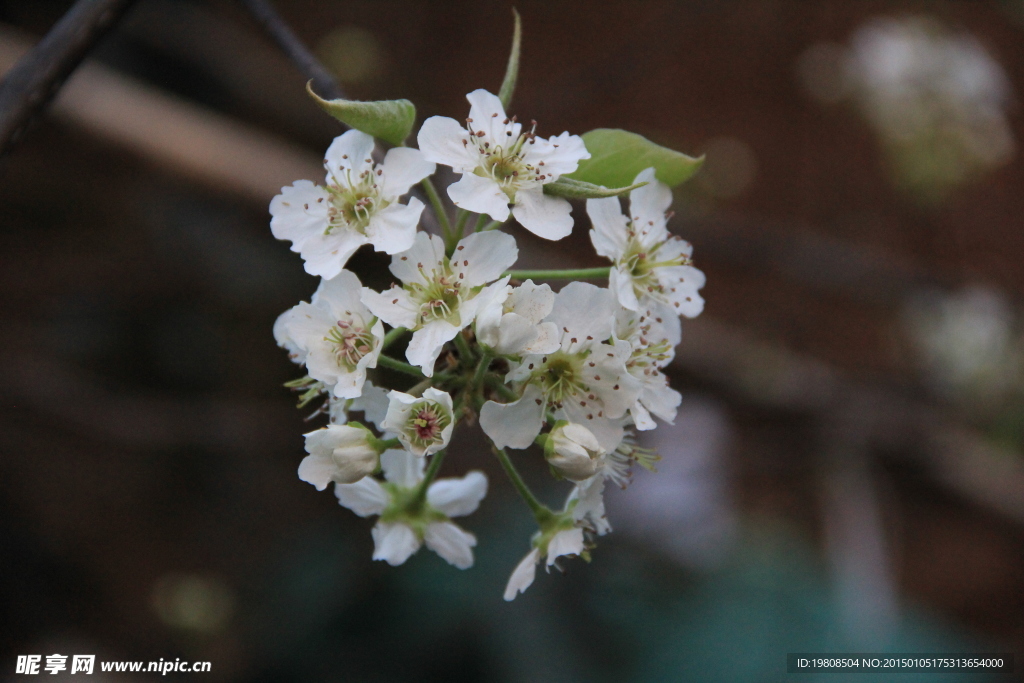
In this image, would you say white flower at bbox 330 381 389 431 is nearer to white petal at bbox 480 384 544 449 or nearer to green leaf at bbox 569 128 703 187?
white petal at bbox 480 384 544 449

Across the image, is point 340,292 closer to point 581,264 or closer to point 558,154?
point 558,154

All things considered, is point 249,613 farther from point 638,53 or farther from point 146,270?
point 638,53

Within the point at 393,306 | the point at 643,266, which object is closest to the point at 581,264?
the point at 643,266

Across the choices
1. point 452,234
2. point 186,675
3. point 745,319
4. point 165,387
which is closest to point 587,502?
point 452,234

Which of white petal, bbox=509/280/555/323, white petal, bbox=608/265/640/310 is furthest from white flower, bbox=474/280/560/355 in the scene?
white petal, bbox=608/265/640/310

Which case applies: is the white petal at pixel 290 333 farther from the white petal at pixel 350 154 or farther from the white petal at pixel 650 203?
the white petal at pixel 650 203

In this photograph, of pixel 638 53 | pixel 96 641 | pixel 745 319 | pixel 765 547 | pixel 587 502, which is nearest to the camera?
pixel 587 502
